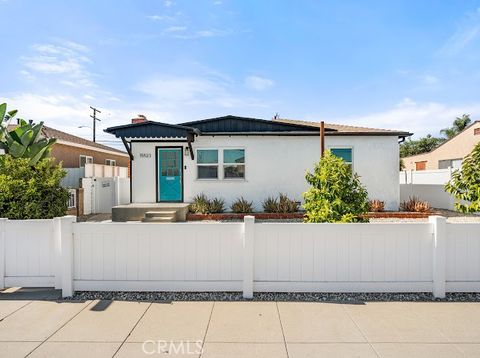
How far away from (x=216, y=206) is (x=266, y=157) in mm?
2698

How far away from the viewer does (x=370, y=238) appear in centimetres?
427

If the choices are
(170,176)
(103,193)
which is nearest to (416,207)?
(170,176)

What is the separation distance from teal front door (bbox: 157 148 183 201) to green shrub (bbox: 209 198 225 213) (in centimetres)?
150

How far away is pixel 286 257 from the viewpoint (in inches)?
168

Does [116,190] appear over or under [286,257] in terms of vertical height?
over

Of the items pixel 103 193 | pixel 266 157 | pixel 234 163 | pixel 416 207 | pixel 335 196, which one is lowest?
pixel 416 207

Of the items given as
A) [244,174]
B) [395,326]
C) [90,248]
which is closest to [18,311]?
[90,248]

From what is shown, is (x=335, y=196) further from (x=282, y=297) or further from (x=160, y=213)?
(x=160, y=213)

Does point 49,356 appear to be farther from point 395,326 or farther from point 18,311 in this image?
point 395,326

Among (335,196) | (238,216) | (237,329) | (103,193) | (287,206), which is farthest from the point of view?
(103,193)

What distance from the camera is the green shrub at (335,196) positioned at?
488 centimetres

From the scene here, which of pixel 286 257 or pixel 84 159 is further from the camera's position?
pixel 84 159

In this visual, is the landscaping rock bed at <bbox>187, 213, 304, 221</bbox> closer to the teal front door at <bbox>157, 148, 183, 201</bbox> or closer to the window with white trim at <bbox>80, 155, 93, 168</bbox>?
the teal front door at <bbox>157, 148, 183, 201</bbox>

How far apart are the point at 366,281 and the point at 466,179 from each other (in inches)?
101
